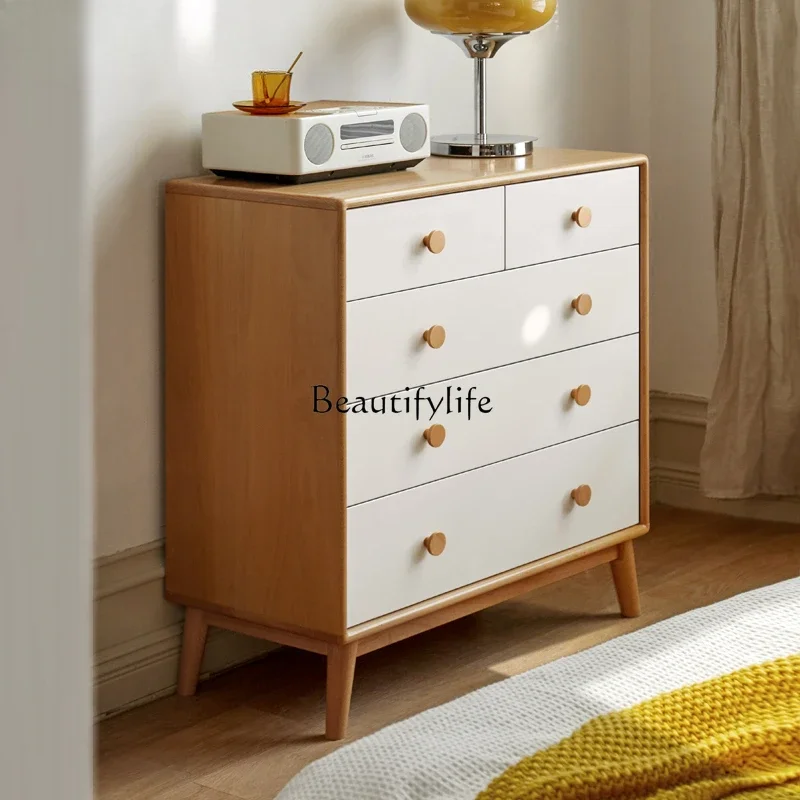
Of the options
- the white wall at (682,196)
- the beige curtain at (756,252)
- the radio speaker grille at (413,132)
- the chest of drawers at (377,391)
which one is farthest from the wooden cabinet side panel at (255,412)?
the white wall at (682,196)

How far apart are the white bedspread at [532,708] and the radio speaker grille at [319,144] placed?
1.07 meters

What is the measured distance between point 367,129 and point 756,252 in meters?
1.37

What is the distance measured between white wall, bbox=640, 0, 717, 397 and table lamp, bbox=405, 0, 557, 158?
882 mm

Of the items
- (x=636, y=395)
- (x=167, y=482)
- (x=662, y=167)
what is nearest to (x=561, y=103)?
(x=662, y=167)

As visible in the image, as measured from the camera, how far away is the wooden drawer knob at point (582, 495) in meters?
2.64

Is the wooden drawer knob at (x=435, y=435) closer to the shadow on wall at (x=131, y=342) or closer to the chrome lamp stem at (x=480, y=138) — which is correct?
the shadow on wall at (x=131, y=342)

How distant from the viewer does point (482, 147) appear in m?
2.63

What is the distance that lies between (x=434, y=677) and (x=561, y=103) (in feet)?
A: 5.00

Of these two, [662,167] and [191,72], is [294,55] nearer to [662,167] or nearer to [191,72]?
[191,72]

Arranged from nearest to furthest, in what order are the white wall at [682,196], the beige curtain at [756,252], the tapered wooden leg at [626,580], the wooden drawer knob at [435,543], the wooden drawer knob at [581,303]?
1. the wooden drawer knob at [435,543]
2. the wooden drawer knob at [581,303]
3. the tapered wooden leg at [626,580]
4. the beige curtain at [756,252]
5. the white wall at [682,196]

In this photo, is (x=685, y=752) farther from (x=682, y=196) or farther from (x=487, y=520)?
(x=682, y=196)

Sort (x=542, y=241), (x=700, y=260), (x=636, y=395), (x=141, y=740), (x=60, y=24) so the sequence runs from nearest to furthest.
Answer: (x=60, y=24) → (x=141, y=740) → (x=542, y=241) → (x=636, y=395) → (x=700, y=260)

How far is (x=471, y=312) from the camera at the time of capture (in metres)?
2.35

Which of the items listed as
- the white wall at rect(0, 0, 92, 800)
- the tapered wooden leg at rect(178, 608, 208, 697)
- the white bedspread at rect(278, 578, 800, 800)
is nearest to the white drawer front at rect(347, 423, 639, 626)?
the tapered wooden leg at rect(178, 608, 208, 697)
